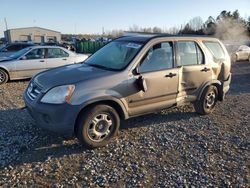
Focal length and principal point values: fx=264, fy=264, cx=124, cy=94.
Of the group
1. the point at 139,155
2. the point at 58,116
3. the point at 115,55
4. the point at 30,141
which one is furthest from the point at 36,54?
the point at 139,155

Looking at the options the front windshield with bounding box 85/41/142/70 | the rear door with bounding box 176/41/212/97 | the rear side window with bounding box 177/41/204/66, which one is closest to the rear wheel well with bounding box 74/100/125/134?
the front windshield with bounding box 85/41/142/70

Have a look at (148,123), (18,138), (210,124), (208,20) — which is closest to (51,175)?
(18,138)

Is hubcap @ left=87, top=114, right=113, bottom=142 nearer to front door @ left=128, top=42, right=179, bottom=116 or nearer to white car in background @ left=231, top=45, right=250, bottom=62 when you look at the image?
front door @ left=128, top=42, right=179, bottom=116

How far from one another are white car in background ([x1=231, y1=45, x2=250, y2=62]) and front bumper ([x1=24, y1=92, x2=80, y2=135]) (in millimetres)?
18559

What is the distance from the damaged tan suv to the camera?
3.97 metres

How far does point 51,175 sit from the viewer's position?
3482 millimetres

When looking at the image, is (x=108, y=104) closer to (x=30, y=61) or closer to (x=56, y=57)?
(x=30, y=61)

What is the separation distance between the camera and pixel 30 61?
397 inches

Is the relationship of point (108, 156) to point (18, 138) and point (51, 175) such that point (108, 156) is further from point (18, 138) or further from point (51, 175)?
point (18, 138)

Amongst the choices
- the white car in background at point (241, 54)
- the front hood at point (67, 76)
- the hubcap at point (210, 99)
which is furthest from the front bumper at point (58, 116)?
the white car in background at point (241, 54)

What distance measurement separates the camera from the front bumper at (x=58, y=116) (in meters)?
3.88

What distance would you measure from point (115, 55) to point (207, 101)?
8.10ft

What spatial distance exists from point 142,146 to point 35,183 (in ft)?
5.89

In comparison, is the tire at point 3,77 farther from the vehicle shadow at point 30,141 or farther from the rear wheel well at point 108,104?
the rear wheel well at point 108,104
